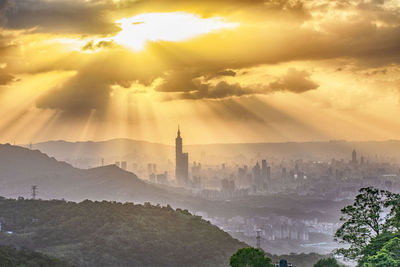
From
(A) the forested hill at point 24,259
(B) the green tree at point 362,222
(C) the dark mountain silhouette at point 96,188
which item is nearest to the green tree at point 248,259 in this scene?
(B) the green tree at point 362,222

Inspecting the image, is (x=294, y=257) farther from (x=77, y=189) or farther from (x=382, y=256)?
(x=77, y=189)

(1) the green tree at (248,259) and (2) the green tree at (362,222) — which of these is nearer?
(1) the green tree at (248,259)

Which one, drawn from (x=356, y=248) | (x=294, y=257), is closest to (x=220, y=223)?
(x=294, y=257)

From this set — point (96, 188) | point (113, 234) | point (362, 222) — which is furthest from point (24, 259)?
point (96, 188)

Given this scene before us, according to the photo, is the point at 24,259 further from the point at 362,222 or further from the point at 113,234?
the point at 362,222

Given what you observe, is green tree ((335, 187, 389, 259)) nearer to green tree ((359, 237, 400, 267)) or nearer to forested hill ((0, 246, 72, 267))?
green tree ((359, 237, 400, 267))

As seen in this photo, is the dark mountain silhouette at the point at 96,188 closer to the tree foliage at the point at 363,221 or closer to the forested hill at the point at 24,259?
the forested hill at the point at 24,259
